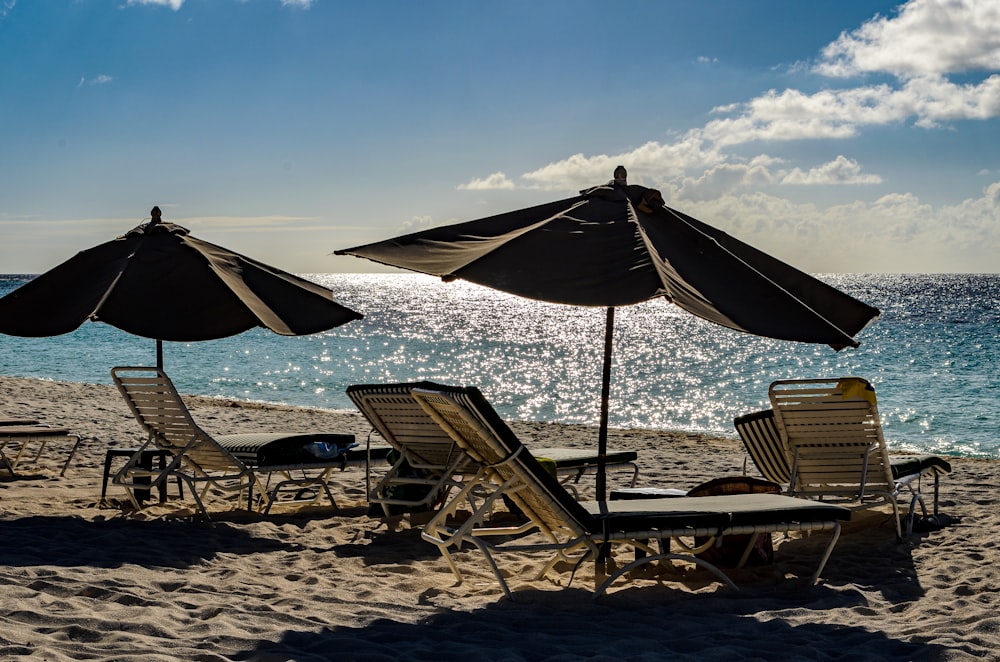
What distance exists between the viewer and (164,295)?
6.27 m

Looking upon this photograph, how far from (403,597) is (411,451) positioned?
1869mm

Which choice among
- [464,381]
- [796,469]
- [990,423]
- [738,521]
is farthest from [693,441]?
[464,381]

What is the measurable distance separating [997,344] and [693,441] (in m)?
31.0

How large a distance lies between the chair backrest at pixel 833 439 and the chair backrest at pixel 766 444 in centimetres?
21

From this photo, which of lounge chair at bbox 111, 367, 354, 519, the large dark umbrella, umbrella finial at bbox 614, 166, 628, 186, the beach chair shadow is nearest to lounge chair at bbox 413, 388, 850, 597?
the beach chair shadow

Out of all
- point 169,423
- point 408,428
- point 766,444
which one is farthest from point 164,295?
point 766,444

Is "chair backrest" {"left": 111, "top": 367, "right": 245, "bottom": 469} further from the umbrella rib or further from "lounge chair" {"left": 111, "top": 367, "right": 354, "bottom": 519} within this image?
the umbrella rib

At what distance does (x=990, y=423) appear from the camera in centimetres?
2056

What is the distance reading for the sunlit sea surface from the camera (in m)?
24.3

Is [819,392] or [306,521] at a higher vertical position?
[819,392]

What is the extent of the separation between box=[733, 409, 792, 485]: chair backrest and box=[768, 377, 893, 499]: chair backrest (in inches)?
8.3

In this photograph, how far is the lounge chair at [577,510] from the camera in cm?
422

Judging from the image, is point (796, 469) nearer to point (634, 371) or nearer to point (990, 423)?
point (990, 423)

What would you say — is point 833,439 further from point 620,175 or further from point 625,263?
point 625,263
